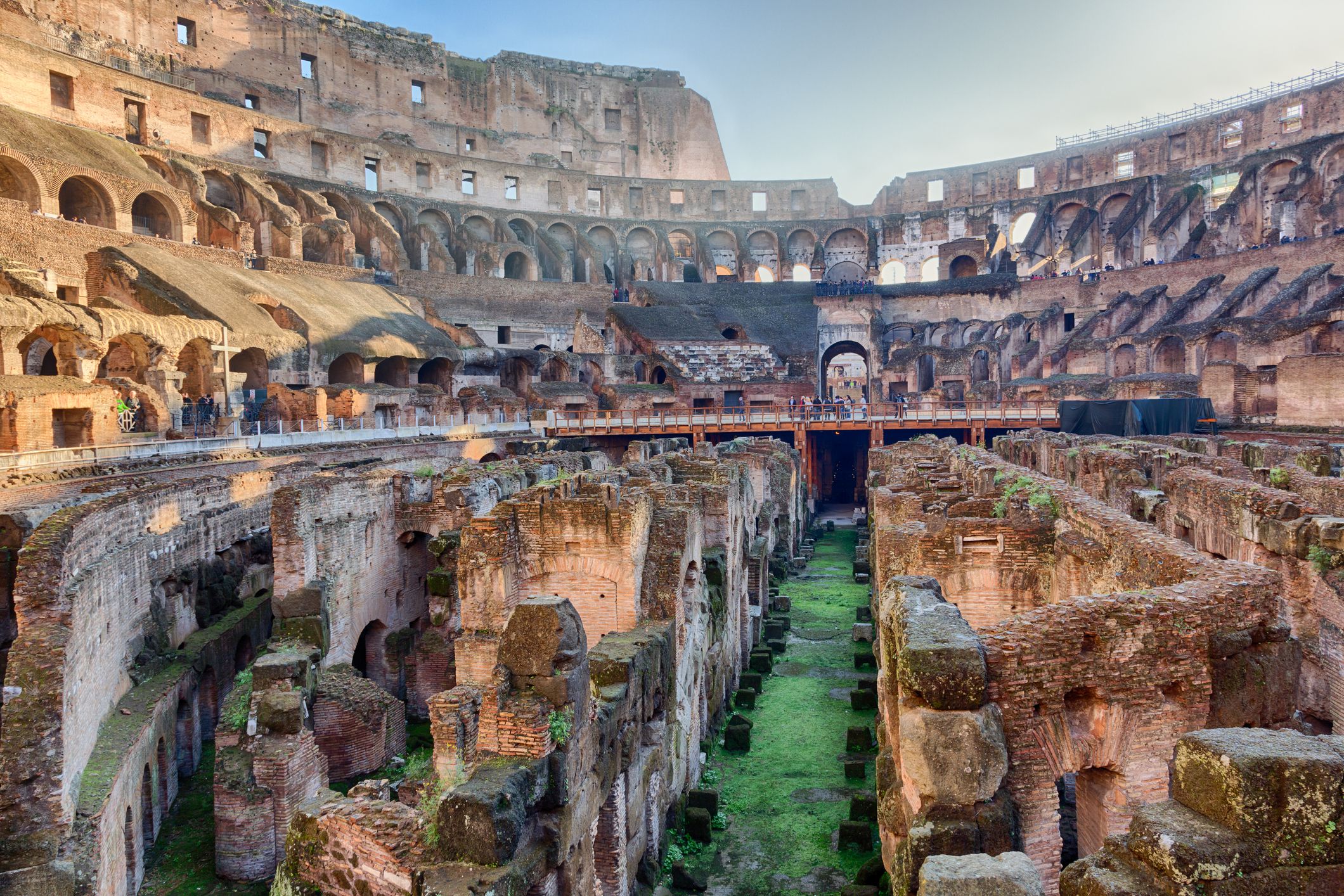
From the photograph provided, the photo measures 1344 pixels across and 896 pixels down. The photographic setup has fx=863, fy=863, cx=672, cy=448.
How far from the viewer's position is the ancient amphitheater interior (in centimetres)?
459

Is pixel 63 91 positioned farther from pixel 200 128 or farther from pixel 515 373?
pixel 515 373

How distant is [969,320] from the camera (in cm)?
5303

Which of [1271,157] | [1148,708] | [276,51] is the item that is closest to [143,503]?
[1148,708]

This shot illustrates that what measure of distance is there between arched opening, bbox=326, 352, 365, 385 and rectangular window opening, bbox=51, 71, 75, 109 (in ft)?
68.2

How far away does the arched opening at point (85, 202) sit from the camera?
3794 centimetres

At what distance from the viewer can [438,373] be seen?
44125mm

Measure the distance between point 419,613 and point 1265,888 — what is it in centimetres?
1320

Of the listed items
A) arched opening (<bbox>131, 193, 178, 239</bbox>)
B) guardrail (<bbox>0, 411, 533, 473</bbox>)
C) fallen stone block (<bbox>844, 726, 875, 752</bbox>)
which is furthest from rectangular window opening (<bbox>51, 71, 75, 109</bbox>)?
fallen stone block (<bbox>844, 726, 875, 752</bbox>)

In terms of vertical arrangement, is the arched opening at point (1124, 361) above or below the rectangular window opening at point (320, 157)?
below

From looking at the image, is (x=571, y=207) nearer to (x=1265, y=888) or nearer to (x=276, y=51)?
(x=276, y=51)

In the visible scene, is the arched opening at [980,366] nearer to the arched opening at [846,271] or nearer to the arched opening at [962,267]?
the arched opening at [962,267]

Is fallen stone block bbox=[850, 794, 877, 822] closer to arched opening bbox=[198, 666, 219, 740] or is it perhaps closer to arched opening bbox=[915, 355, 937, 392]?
arched opening bbox=[198, 666, 219, 740]

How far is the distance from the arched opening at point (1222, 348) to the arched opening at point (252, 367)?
37.5 metres

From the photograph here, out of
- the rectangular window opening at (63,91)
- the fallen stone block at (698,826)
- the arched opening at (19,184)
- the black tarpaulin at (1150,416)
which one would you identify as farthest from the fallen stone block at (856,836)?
the rectangular window opening at (63,91)
